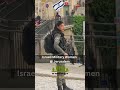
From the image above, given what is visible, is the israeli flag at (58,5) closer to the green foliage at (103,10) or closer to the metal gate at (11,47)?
the green foliage at (103,10)

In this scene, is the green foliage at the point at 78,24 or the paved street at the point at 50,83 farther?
the paved street at the point at 50,83

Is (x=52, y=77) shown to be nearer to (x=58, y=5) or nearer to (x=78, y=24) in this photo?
(x=78, y=24)

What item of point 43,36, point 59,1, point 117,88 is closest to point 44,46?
point 43,36

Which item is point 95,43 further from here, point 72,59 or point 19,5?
point 19,5

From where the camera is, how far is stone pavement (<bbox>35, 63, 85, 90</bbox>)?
6.32 m

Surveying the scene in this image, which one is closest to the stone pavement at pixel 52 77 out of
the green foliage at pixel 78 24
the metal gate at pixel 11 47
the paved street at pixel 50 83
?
the paved street at pixel 50 83

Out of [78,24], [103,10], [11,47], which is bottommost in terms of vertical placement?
[11,47]

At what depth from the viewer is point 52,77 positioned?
20.9ft

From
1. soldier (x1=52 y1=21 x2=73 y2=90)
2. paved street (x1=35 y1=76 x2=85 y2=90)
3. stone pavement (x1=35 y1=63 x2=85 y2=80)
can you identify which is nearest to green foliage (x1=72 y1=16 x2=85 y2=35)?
soldier (x1=52 y1=21 x2=73 y2=90)

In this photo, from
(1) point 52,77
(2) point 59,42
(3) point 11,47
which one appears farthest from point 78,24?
(3) point 11,47

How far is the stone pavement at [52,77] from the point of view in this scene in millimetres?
6319

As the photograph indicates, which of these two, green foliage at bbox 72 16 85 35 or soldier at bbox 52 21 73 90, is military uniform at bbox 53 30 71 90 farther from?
green foliage at bbox 72 16 85 35

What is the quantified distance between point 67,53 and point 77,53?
13 cm

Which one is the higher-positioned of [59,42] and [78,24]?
[78,24]
